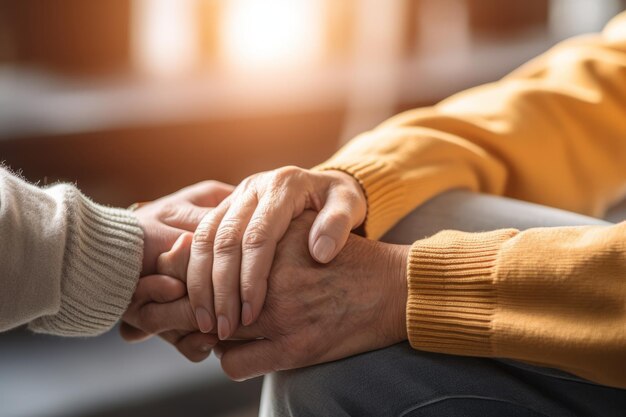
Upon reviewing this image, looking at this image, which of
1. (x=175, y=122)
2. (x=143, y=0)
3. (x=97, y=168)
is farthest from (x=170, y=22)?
(x=97, y=168)

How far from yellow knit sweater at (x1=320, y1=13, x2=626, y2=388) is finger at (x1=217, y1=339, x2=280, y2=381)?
150 mm

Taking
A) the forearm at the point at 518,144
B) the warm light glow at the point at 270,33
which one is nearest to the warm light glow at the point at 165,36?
the warm light glow at the point at 270,33

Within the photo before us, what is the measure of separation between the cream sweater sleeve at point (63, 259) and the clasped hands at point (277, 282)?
36 millimetres

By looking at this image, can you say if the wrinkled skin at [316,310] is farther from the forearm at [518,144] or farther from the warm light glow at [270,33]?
the warm light glow at [270,33]

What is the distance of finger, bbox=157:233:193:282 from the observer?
96cm

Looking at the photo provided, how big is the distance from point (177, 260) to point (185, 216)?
0.09 m

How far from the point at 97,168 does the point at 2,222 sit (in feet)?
3.87

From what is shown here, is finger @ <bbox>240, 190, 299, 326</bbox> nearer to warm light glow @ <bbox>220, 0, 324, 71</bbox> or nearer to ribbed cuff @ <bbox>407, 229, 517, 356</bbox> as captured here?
ribbed cuff @ <bbox>407, 229, 517, 356</bbox>

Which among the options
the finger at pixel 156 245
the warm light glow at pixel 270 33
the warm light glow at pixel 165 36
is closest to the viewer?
the finger at pixel 156 245

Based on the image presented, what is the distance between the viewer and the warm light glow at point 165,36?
2.11 metres

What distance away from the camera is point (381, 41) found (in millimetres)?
2705

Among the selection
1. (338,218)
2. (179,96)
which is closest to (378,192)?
(338,218)

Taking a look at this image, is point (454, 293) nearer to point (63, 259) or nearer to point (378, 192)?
point (378, 192)

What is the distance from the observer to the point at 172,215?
41.0 inches
